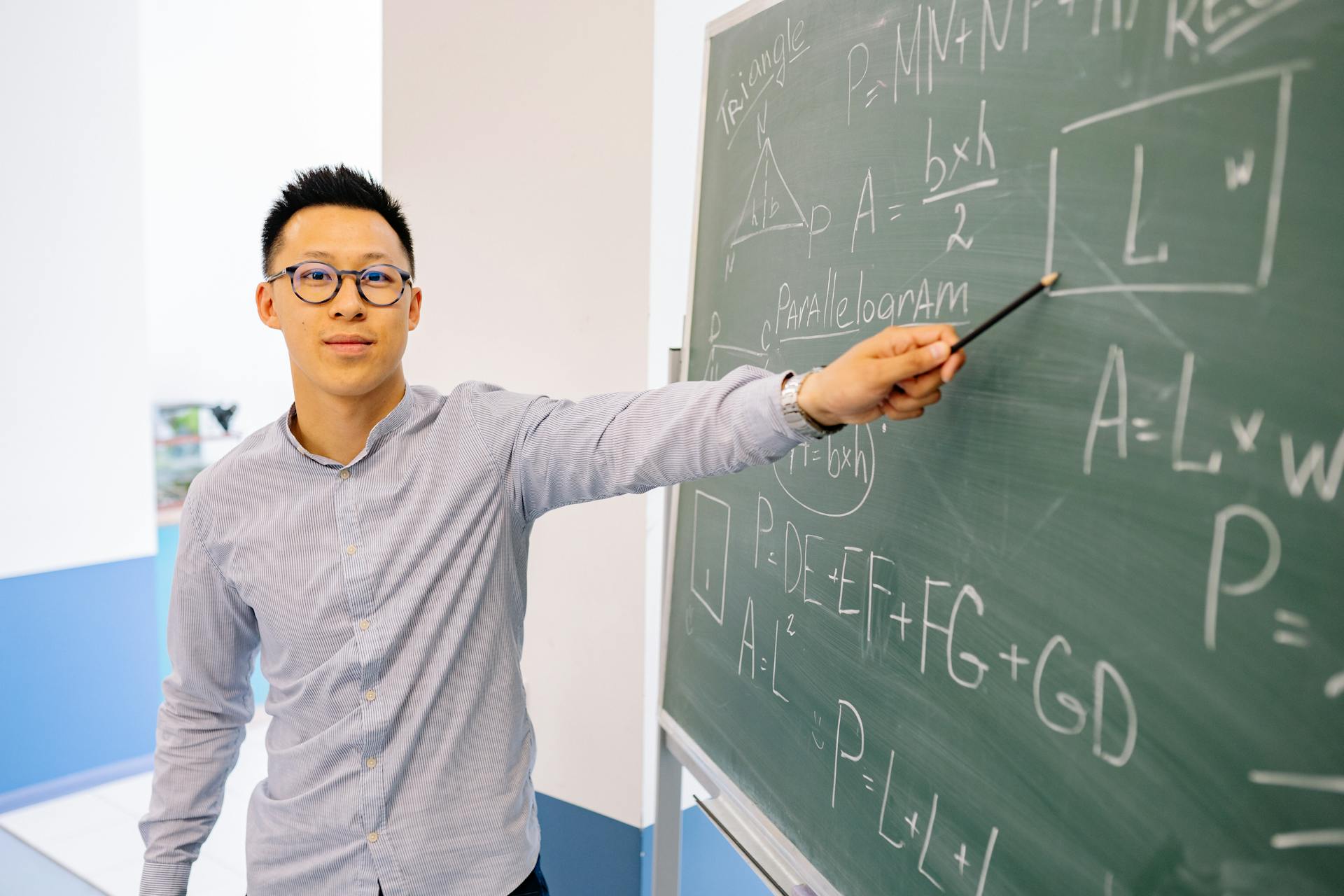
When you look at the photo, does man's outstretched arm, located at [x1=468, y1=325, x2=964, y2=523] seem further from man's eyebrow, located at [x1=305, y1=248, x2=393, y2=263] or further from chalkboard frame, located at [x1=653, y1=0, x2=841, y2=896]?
chalkboard frame, located at [x1=653, y1=0, x2=841, y2=896]

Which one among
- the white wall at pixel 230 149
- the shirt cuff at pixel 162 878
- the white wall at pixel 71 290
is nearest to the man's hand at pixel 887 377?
the shirt cuff at pixel 162 878

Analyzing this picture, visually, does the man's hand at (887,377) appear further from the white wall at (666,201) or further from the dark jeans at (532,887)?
the white wall at (666,201)

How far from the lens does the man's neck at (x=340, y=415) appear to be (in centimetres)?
139

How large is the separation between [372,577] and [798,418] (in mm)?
726

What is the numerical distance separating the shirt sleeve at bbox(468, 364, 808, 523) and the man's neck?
14 cm

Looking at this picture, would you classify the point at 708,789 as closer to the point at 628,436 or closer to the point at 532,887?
the point at 532,887

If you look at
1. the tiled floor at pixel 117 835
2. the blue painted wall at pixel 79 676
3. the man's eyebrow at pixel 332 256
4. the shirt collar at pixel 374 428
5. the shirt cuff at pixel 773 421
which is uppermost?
the man's eyebrow at pixel 332 256

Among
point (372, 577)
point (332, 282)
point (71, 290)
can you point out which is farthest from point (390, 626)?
point (71, 290)

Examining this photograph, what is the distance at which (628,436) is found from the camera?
1186 millimetres

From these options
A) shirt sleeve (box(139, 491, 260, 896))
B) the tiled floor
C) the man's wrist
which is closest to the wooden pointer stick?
the man's wrist

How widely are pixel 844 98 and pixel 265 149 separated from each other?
162 inches

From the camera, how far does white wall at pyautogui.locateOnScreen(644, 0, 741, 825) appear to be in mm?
2326

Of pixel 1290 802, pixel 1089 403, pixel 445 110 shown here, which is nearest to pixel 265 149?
pixel 445 110

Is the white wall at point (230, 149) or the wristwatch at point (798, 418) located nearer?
the wristwatch at point (798, 418)
